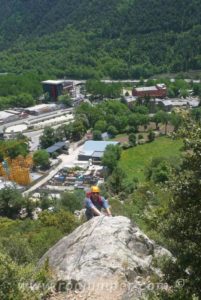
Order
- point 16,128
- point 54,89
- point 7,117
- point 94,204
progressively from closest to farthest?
point 94,204 → point 16,128 → point 7,117 → point 54,89

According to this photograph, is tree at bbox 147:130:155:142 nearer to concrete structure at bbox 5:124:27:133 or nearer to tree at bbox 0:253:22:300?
concrete structure at bbox 5:124:27:133

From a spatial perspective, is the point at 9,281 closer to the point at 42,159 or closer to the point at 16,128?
the point at 42,159

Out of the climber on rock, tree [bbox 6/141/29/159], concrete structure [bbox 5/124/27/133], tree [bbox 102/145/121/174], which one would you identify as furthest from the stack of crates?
the climber on rock

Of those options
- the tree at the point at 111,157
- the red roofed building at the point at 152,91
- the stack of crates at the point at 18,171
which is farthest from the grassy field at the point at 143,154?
the red roofed building at the point at 152,91

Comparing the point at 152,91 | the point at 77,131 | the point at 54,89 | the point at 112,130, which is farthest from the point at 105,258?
the point at 54,89

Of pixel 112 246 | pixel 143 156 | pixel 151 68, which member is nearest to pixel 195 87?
pixel 151 68

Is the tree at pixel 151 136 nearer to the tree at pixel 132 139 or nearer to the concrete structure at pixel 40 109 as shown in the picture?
the tree at pixel 132 139

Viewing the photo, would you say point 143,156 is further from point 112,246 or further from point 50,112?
point 112,246
